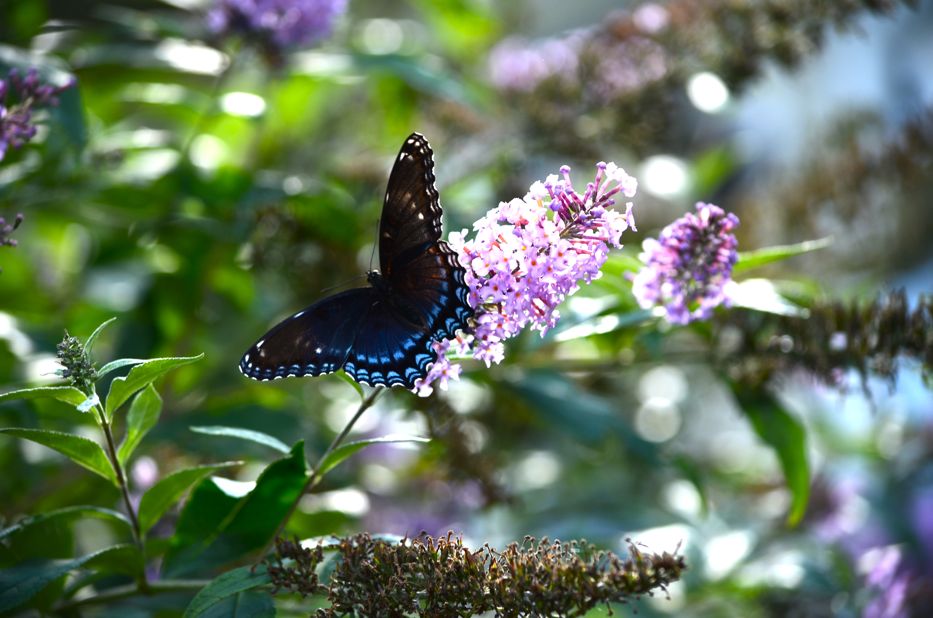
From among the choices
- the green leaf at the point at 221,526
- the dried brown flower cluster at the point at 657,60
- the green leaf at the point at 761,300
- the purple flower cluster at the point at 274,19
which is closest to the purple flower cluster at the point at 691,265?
the green leaf at the point at 761,300

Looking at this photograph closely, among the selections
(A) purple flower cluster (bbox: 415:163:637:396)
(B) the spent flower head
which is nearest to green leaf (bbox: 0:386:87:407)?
(B) the spent flower head

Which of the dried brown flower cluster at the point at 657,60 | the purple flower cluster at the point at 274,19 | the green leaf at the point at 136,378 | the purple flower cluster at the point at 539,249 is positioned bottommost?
the green leaf at the point at 136,378

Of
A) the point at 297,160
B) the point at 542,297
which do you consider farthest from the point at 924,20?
the point at 542,297

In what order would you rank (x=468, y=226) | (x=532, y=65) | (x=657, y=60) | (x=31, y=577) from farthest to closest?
(x=532, y=65) → (x=657, y=60) → (x=468, y=226) → (x=31, y=577)

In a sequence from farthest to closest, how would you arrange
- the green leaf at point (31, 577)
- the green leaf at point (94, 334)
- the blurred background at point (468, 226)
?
the blurred background at point (468, 226), the green leaf at point (31, 577), the green leaf at point (94, 334)

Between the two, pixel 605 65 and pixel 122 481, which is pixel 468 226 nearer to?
pixel 605 65

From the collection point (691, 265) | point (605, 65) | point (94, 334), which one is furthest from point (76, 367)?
point (605, 65)

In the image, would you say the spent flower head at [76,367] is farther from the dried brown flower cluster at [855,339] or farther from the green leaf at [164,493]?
the dried brown flower cluster at [855,339]
